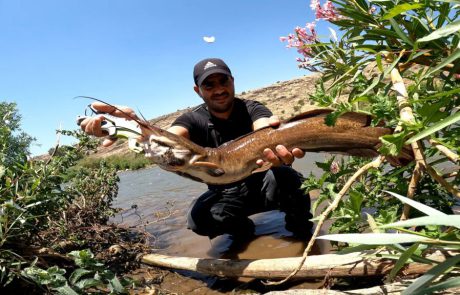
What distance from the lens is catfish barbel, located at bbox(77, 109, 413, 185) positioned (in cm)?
251

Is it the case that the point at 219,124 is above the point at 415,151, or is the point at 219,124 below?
above

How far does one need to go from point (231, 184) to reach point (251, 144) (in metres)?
1.54

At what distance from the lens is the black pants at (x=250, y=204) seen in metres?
4.30

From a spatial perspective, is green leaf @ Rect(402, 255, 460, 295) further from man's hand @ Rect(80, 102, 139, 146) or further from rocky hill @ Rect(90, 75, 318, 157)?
rocky hill @ Rect(90, 75, 318, 157)

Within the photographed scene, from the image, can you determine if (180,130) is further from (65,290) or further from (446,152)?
(446,152)

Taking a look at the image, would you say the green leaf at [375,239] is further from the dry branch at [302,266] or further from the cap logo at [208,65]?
the cap logo at [208,65]

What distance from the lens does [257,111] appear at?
180 inches

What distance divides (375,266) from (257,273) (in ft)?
3.35

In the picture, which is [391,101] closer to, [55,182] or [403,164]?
[403,164]

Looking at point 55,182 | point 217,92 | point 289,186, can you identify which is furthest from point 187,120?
point 55,182

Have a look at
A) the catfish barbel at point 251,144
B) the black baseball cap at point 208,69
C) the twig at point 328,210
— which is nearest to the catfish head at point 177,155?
the catfish barbel at point 251,144

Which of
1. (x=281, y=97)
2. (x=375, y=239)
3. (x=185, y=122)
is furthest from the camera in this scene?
(x=281, y=97)

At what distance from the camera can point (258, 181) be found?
15.2 ft

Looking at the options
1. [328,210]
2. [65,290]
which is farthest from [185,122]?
[328,210]
